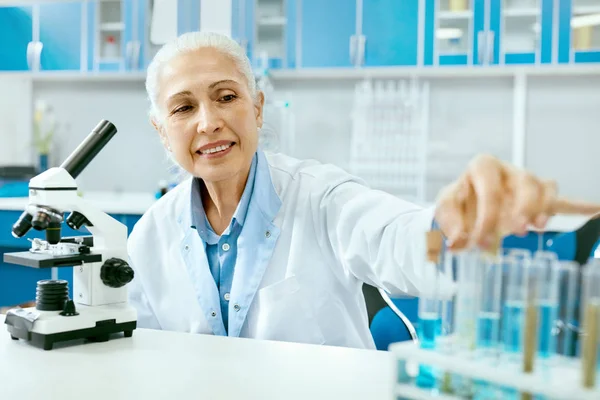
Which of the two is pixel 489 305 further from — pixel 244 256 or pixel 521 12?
pixel 521 12

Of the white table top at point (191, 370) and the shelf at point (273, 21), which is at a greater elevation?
the shelf at point (273, 21)

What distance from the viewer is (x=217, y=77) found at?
157 centimetres

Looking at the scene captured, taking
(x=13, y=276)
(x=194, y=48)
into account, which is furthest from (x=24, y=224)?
(x=13, y=276)

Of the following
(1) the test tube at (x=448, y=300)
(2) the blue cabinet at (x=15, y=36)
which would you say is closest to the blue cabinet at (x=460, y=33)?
(2) the blue cabinet at (x=15, y=36)

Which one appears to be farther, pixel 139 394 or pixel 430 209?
pixel 430 209

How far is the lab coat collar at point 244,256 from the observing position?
1.52 meters

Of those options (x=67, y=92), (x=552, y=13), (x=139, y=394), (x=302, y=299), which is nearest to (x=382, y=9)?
(x=552, y=13)

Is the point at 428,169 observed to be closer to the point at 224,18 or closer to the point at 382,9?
the point at 382,9

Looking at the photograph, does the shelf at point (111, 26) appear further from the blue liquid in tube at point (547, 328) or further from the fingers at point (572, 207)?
the blue liquid in tube at point (547, 328)

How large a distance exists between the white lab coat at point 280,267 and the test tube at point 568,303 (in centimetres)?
66

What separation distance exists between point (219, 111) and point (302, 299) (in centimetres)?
48

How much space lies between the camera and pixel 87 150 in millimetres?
1396

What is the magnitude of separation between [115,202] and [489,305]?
3386 millimetres

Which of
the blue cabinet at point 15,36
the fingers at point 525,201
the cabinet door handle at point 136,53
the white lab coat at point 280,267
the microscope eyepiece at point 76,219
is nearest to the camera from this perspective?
the fingers at point 525,201
